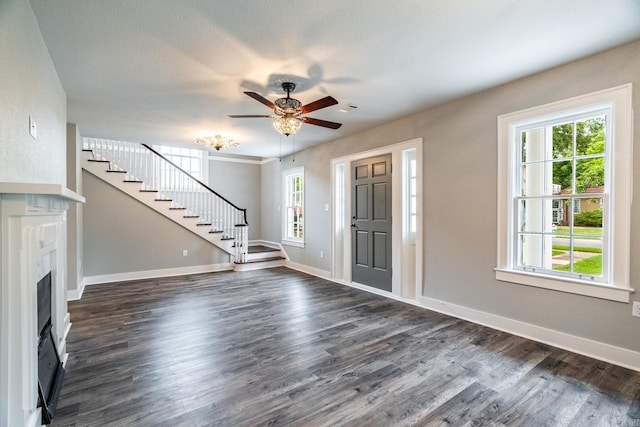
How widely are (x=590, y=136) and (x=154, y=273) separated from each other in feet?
22.3

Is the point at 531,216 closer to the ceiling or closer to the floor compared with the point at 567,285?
closer to the ceiling

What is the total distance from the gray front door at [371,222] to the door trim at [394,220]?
106mm

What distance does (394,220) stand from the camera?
4371 mm

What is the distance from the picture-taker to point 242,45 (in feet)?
7.65

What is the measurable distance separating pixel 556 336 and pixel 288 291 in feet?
11.0

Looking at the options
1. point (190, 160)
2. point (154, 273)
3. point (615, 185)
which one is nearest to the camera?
point (615, 185)

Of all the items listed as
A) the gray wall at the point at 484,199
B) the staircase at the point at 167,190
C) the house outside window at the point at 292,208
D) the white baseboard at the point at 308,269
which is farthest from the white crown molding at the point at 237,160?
the gray wall at the point at 484,199

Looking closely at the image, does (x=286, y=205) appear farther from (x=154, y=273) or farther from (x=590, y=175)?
(x=590, y=175)

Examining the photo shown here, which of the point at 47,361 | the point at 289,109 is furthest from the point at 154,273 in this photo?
the point at 289,109

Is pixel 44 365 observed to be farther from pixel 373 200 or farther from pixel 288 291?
pixel 373 200

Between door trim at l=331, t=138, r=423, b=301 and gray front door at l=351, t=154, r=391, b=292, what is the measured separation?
11cm

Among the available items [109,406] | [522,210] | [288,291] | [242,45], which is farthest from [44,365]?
[522,210]

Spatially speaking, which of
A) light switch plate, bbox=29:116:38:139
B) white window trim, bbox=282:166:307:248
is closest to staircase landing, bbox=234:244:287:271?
white window trim, bbox=282:166:307:248

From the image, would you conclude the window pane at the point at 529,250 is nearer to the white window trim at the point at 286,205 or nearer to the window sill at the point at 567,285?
the window sill at the point at 567,285
